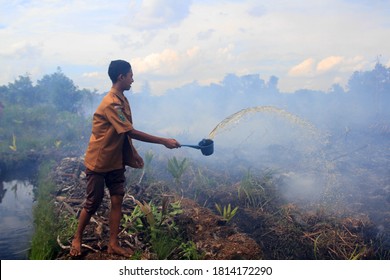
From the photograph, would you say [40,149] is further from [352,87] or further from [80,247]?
[352,87]

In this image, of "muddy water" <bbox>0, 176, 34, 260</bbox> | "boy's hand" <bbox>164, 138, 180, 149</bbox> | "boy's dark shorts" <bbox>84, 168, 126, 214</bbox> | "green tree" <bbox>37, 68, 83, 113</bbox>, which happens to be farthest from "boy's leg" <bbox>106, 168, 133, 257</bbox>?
"green tree" <bbox>37, 68, 83, 113</bbox>

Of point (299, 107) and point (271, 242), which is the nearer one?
point (271, 242)

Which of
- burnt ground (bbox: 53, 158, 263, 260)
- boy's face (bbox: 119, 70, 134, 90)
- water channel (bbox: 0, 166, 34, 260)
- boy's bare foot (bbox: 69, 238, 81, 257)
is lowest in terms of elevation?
water channel (bbox: 0, 166, 34, 260)

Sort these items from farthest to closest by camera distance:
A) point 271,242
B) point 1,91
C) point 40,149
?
point 1,91
point 40,149
point 271,242

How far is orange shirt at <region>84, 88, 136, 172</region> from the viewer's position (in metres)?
3.29

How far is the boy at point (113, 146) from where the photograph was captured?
332 cm

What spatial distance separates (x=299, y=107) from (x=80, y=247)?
89.8 feet

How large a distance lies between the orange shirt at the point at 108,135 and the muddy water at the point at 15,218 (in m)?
2.34

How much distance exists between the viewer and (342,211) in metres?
6.42

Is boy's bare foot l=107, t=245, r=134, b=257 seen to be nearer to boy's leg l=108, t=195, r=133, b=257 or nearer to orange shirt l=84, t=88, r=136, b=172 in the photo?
boy's leg l=108, t=195, r=133, b=257

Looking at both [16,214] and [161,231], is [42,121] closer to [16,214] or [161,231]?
[16,214]

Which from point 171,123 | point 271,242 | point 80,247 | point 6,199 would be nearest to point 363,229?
point 271,242

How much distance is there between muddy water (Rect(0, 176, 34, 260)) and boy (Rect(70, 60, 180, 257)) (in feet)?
6.65
